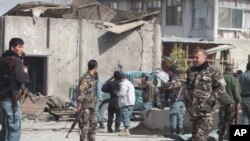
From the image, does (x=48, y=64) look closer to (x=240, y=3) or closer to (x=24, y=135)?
(x=24, y=135)

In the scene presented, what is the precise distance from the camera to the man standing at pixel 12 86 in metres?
9.89

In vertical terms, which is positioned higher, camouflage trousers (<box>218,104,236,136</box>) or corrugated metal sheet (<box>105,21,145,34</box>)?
corrugated metal sheet (<box>105,21,145,34</box>)

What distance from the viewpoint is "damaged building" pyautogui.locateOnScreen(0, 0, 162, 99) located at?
2517 cm

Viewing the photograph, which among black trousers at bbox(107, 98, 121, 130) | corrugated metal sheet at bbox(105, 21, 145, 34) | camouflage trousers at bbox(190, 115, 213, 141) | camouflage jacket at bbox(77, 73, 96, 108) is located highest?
corrugated metal sheet at bbox(105, 21, 145, 34)

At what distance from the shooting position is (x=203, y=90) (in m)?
9.77

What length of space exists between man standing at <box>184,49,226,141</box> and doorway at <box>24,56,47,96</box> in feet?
53.1

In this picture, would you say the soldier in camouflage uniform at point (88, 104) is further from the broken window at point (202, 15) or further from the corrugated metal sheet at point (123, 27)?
the broken window at point (202, 15)

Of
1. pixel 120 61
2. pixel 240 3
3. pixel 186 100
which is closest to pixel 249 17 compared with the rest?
pixel 240 3

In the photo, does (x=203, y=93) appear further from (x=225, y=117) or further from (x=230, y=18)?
(x=230, y=18)

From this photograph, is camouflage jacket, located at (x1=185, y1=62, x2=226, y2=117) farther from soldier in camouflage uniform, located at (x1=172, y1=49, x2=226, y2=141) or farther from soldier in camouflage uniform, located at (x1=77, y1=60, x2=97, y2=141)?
soldier in camouflage uniform, located at (x1=77, y1=60, x2=97, y2=141)

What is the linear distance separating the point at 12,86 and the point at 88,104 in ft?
7.77

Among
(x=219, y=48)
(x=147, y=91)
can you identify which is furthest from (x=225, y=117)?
(x=219, y=48)

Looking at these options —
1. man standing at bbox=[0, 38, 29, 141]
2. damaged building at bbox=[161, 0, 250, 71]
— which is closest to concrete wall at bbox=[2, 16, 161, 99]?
damaged building at bbox=[161, 0, 250, 71]

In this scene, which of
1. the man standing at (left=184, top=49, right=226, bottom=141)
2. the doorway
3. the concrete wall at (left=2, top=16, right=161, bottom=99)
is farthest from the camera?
the doorway
